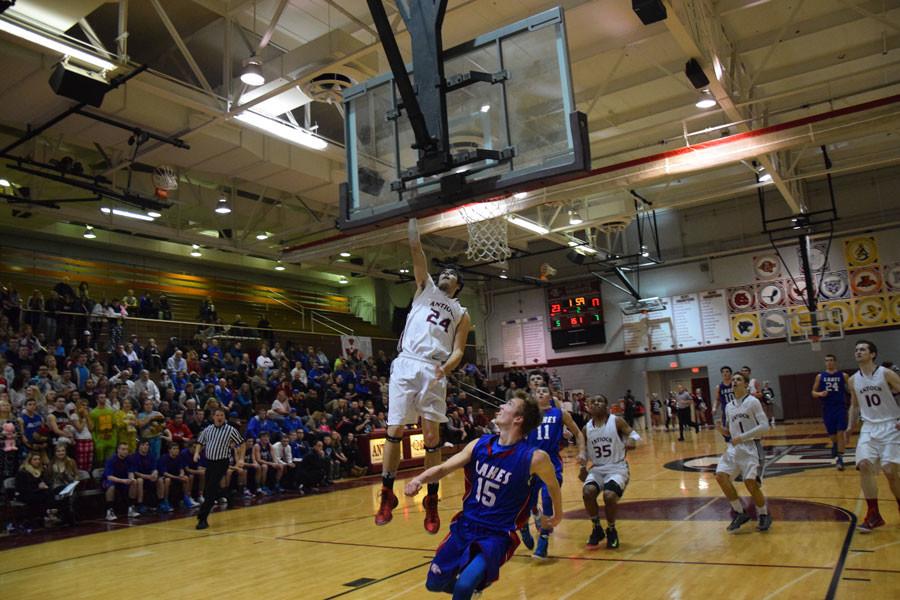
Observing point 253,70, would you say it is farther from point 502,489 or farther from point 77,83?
point 502,489

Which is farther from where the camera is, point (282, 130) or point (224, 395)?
point (224, 395)

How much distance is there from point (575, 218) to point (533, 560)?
1468 centimetres

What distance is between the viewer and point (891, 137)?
19.7 m

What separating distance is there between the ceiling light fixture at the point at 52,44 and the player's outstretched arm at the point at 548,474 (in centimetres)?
861

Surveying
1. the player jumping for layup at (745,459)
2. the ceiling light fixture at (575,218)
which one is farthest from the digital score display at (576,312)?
the player jumping for layup at (745,459)

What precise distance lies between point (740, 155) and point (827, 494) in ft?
23.1

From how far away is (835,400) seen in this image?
11656 mm

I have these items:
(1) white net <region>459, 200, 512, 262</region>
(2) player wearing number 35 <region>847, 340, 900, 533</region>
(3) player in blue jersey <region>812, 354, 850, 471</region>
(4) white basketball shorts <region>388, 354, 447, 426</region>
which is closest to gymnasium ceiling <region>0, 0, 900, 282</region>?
(1) white net <region>459, 200, 512, 262</region>

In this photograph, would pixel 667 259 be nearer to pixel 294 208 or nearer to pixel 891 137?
pixel 891 137

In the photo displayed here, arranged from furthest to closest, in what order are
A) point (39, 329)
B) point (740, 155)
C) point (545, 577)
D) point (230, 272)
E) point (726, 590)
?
1. point (230, 272)
2. point (39, 329)
3. point (740, 155)
4. point (545, 577)
5. point (726, 590)

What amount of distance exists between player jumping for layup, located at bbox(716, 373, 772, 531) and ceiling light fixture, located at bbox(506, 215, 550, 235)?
10708 millimetres

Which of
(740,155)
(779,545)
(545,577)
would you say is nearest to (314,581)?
(545,577)

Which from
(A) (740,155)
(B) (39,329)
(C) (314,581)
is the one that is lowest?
(C) (314,581)

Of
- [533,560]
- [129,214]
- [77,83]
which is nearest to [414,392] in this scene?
[533,560]
